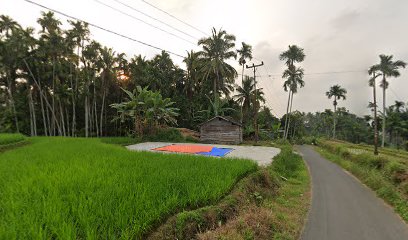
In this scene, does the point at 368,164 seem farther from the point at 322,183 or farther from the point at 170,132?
the point at 170,132

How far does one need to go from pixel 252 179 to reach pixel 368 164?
11671mm

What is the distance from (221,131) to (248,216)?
2259 centimetres

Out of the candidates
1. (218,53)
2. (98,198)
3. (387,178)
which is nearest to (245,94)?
(218,53)

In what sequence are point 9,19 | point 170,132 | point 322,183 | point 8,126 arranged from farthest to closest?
point 8,126, point 9,19, point 170,132, point 322,183

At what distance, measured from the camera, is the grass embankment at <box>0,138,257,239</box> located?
3.95 m

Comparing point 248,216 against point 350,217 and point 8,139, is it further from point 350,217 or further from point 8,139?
point 8,139

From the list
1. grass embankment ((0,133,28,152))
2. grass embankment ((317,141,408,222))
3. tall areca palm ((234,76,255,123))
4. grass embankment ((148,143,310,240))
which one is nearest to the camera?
grass embankment ((148,143,310,240))

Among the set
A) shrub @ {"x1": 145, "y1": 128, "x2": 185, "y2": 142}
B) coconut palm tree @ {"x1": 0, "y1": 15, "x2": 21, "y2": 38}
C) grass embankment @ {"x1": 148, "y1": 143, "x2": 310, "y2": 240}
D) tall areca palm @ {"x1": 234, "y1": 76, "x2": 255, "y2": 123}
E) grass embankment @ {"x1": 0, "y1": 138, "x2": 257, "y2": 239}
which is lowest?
grass embankment @ {"x1": 148, "y1": 143, "x2": 310, "y2": 240}

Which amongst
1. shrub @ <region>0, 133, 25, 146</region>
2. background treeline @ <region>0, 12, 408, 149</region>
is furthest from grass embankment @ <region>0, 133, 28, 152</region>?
background treeline @ <region>0, 12, 408, 149</region>

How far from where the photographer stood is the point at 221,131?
28.8 metres

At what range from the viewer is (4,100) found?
111ft

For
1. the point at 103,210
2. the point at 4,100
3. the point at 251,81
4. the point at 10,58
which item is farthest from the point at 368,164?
the point at 4,100

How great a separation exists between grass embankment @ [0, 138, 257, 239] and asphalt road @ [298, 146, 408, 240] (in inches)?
112

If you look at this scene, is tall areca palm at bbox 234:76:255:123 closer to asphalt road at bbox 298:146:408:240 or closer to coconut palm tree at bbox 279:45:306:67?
coconut palm tree at bbox 279:45:306:67
